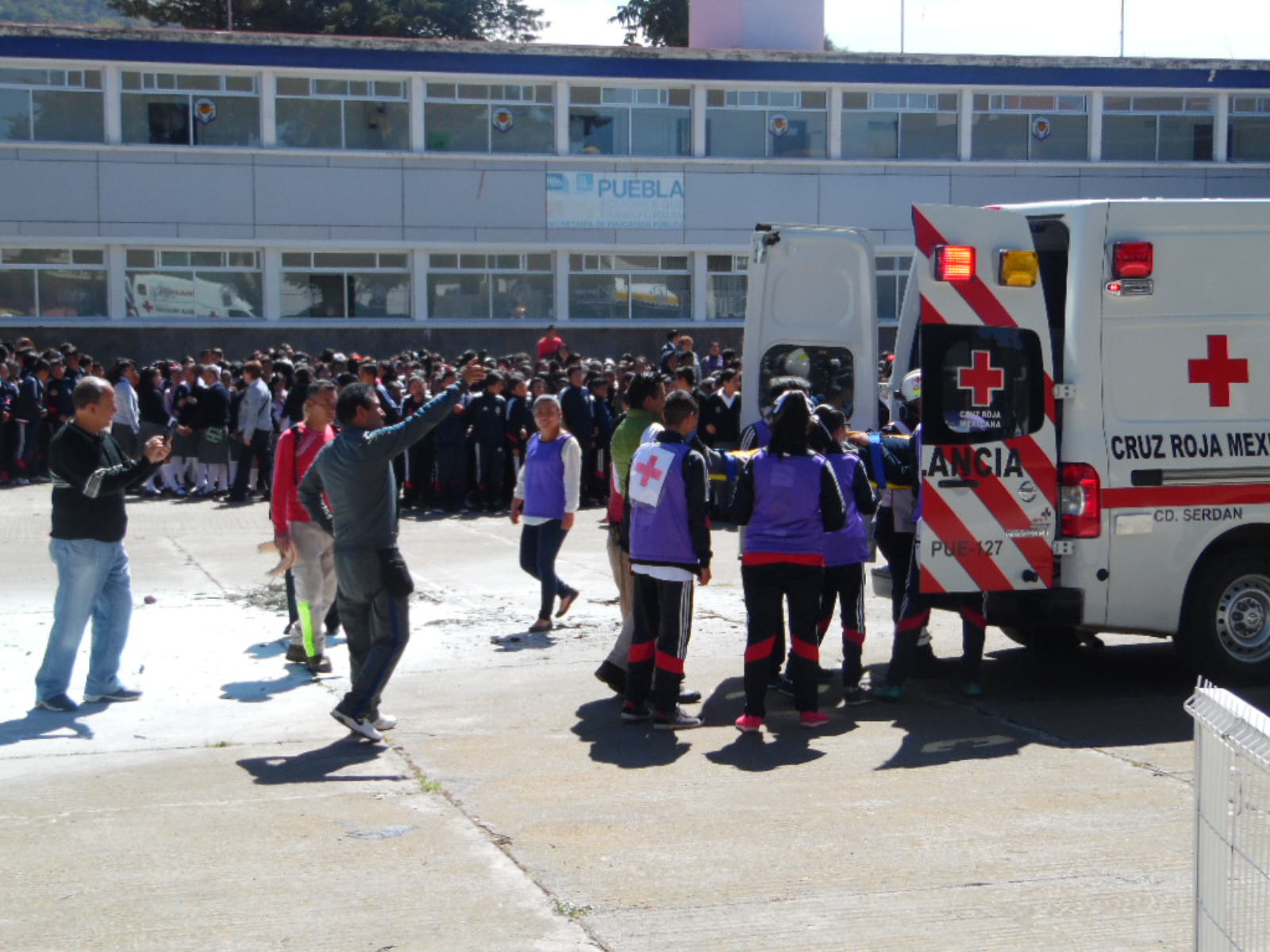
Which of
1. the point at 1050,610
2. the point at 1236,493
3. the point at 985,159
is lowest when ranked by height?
the point at 1050,610

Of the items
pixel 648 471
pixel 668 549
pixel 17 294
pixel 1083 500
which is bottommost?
pixel 668 549

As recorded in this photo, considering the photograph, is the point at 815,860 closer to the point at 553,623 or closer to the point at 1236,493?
the point at 1236,493

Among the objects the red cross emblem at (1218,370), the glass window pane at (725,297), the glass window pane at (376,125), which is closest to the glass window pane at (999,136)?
the glass window pane at (725,297)

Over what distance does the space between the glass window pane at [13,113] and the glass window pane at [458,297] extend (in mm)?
7900

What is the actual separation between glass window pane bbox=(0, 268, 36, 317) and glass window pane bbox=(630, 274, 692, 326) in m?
11.5

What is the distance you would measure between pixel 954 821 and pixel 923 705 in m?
2.24

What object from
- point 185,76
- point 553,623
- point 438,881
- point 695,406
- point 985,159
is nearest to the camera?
point 438,881

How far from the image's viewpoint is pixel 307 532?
9156mm

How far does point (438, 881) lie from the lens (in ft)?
17.9

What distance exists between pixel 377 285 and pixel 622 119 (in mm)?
5935

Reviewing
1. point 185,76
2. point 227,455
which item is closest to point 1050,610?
point 227,455

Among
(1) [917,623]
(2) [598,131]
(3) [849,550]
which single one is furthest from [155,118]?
(1) [917,623]

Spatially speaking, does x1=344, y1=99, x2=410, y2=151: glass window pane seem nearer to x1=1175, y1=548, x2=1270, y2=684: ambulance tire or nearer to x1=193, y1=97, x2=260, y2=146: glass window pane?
x1=193, y1=97, x2=260, y2=146: glass window pane

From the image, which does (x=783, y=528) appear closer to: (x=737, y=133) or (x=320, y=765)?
(x=320, y=765)
